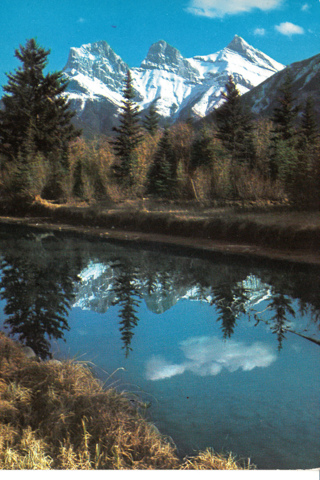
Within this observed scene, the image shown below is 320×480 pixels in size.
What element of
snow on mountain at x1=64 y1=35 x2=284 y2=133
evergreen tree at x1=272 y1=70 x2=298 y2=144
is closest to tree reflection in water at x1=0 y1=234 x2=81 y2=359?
snow on mountain at x1=64 y1=35 x2=284 y2=133

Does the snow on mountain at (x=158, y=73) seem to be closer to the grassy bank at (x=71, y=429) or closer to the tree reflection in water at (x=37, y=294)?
the tree reflection in water at (x=37, y=294)

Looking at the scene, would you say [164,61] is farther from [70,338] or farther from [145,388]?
[145,388]

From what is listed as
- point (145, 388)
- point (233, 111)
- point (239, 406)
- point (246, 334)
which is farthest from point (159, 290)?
point (233, 111)

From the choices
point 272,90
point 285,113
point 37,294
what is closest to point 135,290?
point 37,294

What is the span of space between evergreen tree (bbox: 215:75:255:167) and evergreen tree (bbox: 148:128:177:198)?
3.10 metres

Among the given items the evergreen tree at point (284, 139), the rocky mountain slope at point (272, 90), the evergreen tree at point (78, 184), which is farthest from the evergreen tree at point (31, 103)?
the evergreen tree at point (284, 139)

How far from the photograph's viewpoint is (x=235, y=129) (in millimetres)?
21484

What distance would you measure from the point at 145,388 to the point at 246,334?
2314 mm

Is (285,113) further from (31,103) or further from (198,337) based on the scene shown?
(198,337)

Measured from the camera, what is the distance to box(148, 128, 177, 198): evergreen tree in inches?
894

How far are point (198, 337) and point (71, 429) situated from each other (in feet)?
10.9

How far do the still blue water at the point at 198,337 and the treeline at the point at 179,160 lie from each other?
19.0 feet

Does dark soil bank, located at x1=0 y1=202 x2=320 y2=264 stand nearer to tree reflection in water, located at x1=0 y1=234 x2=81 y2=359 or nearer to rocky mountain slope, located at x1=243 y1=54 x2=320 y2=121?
rocky mountain slope, located at x1=243 y1=54 x2=320 y2=121

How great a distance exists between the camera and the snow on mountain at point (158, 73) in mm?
6148
